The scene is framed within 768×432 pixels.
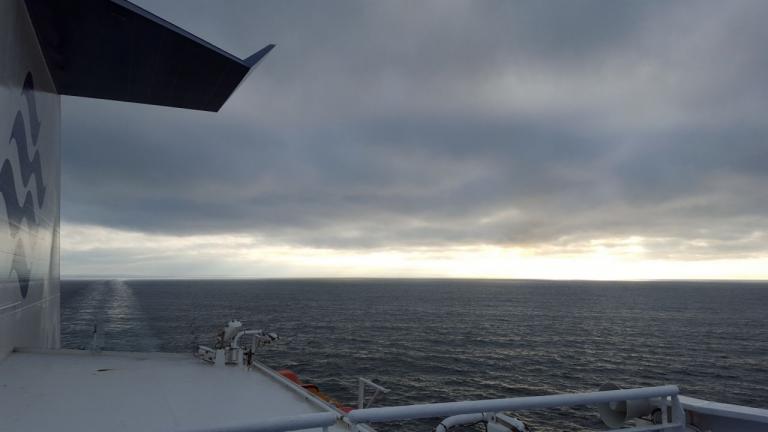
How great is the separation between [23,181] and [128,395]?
4.89m

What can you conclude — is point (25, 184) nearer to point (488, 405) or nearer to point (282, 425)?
point (282, 425)

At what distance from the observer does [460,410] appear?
382 cm

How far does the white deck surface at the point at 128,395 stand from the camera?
6180mm

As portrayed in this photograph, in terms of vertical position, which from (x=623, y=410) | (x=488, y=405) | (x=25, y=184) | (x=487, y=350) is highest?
(x=25, y=184)

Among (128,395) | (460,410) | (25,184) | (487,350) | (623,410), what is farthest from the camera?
(487,350)

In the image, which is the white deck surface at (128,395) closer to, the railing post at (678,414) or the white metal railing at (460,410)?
the white metal railing at (460,410)

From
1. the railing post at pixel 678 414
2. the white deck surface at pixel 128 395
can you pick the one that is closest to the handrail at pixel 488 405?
the railing post at pixel 678 414

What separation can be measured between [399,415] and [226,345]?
9029 millimetres

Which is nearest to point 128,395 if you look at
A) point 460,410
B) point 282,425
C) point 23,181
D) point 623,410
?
point 23,181

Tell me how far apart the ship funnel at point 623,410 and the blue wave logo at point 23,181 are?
9.23 m

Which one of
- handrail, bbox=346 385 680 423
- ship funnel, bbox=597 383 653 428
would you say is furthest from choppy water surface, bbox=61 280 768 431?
handrail, bbox=346 385 680 423

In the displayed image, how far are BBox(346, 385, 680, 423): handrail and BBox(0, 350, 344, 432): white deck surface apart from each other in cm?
259

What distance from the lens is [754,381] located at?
133ft

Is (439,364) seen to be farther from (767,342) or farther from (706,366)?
(767,342)
